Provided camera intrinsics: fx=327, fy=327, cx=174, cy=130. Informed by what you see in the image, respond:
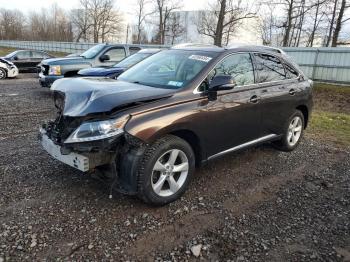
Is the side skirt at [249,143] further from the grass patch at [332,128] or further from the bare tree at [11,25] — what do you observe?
the bare tree at [11,25]

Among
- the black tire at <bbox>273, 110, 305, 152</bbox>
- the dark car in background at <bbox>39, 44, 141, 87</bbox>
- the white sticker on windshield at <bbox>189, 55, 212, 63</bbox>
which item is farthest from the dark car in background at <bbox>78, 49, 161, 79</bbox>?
the black tire at <bbox>273, 110, 305, 152</bbox>

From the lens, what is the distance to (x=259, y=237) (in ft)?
10.5

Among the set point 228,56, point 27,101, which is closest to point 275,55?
point 228,56

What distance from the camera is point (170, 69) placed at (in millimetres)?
4363

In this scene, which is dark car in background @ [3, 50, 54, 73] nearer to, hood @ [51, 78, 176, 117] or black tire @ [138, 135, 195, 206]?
hood @ [51, 78, 176, 117]

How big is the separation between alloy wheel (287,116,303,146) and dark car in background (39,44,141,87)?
735cm

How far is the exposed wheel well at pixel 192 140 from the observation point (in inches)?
148

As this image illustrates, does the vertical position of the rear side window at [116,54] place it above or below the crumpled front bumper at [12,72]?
above

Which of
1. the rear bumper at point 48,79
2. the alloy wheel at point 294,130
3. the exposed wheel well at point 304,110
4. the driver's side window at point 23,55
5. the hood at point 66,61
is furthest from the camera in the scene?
the driver's side window at point 23,55

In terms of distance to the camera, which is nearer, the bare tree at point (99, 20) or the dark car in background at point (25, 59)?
the dark car in background at point (25, 59)

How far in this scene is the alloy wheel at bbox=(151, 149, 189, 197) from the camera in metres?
3.56

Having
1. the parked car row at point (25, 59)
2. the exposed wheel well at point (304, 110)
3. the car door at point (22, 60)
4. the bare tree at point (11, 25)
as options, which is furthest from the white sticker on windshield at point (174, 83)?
the bare tree at point (11, 25)

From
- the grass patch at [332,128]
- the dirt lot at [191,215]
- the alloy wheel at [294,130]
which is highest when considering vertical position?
the alloy wheel at [294,130]

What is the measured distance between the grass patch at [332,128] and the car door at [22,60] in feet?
53.1
